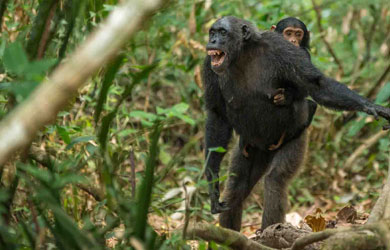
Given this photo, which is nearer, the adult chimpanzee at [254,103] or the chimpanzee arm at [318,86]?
the chimpanzee arm at [318,86]

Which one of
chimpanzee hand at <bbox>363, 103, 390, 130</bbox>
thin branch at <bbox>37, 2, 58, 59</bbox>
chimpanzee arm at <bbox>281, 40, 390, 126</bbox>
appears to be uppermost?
thin branch at <bbox>37, 2, 58, 59</bbox>

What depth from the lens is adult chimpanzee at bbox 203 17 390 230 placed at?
203 inches

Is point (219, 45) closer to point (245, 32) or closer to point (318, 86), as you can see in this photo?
point (245, 32)

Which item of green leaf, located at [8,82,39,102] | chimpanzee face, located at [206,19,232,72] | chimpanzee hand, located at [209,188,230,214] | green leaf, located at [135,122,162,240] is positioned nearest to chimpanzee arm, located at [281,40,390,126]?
chimpanzee face, located at [206,19,232,72]

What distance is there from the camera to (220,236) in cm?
341

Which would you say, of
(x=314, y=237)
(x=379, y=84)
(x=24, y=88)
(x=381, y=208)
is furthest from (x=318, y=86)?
(x=379, y=84)

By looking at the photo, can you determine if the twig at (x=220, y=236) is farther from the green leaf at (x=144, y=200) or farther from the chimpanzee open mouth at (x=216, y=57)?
the chimpanzee open mouth at (x=216, y=57)

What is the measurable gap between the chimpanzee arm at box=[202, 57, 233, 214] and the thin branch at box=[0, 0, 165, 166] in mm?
3457

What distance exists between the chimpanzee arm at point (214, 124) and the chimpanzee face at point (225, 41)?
0.29 meters

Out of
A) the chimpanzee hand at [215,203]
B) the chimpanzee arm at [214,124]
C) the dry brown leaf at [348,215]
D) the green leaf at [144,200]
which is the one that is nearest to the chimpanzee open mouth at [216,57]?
the chimpanzee arm at [214,124]

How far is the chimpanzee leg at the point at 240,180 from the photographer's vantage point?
5691 mm

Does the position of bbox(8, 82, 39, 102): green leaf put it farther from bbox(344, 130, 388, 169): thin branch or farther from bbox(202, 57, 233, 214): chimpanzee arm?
bbox(344, 130, 388, 169): thin branch

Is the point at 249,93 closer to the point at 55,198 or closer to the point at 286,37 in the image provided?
the point at 286,37

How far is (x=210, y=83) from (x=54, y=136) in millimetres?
1814
